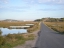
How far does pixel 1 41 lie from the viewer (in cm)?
1747
